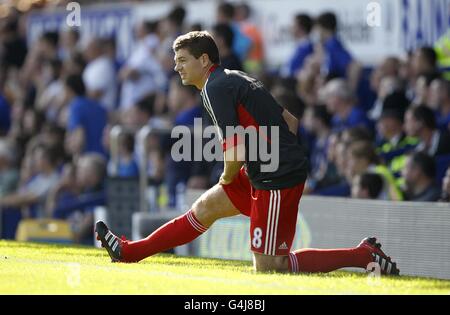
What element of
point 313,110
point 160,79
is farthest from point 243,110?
point 160,79

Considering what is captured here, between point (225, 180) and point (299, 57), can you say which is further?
point (299, 57)

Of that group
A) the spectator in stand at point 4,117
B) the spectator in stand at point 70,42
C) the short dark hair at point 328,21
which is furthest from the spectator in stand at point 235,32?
the spectator in stand at point 4,117

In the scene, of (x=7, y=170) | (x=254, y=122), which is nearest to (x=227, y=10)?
(x=7, y=170)

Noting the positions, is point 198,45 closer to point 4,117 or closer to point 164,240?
point 164,240

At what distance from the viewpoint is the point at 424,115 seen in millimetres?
12203

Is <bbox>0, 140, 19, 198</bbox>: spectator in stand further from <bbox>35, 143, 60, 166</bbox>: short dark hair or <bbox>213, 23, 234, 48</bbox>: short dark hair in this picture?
<bbox>213, 23, 234, 48</bbox>: short dark hair

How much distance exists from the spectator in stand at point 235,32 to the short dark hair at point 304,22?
1140mm

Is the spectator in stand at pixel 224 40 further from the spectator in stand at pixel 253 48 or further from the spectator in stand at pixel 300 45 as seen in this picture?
the spectator in stand at pixel 253 48

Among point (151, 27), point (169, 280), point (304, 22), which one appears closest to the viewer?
point (169, 280)

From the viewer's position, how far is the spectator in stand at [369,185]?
12.2 metres

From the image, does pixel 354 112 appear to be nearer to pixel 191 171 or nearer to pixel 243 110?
pixel 191 171

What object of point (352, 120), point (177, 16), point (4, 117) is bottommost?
point (4, 117)

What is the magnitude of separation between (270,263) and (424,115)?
4.22 meters

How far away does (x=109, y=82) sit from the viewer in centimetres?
1777
